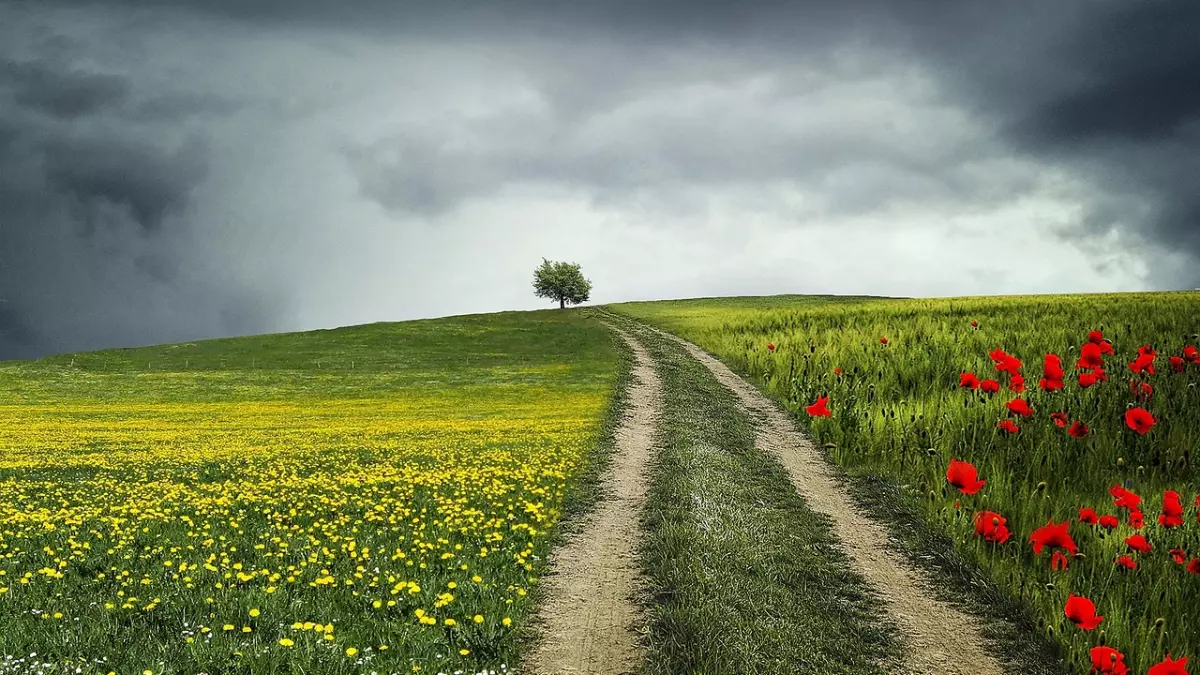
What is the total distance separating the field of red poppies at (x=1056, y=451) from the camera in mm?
7012

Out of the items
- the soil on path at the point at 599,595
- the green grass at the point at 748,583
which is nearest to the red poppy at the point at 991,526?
the green grass at the point at 748,583

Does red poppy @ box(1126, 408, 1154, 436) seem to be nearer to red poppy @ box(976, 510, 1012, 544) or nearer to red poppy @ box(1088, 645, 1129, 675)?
red poppy @ box(976, 510, 1012, 544)

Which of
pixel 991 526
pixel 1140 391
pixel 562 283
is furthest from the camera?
pixel 562 283

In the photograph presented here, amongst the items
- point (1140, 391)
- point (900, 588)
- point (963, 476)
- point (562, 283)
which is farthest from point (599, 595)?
point (562, 283)

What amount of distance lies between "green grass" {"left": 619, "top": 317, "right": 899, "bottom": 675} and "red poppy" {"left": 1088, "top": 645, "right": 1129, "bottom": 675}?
5.69ft

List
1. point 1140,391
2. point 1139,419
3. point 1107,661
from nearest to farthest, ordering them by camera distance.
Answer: point 1107,661 → point 1139,419 → point 1140,391

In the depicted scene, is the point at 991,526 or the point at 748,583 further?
the point at 748,583

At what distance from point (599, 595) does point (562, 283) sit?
320ft

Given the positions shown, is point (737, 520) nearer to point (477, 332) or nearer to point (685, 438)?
point (685, 438)

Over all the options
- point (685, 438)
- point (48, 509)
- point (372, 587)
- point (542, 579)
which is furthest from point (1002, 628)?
point (48, 509)

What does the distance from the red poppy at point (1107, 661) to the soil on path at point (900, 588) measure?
1295 millimetres

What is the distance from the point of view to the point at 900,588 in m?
8.33

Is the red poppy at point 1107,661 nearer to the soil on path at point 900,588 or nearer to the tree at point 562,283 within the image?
the soil on path at point 900,588

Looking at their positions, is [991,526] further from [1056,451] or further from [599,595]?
[1056,451]
